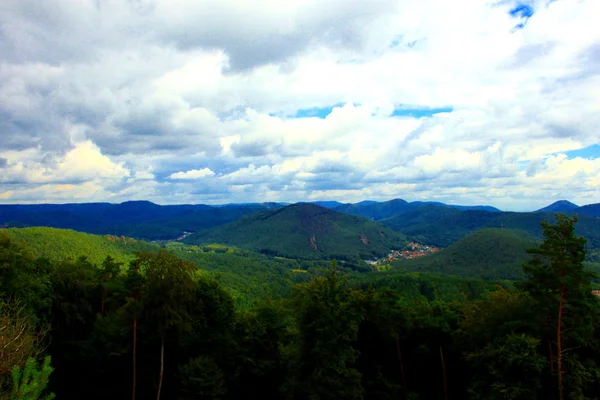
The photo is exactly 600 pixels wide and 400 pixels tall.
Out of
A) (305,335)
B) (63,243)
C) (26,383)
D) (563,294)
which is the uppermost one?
(563,294)

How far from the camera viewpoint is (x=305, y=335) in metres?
23.0

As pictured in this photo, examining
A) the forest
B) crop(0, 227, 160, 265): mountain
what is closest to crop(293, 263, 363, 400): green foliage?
the forest

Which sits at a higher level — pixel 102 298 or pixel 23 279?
pixel 23 279

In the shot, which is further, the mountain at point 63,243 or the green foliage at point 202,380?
the mountain at point 63,243

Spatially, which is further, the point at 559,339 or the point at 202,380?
the point at 202,380

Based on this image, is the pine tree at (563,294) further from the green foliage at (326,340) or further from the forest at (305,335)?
the green foliage at (326,340)

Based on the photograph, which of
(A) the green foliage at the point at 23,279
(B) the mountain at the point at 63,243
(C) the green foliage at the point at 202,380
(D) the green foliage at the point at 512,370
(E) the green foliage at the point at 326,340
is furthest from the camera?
(B) the mountain at the point at 63,243

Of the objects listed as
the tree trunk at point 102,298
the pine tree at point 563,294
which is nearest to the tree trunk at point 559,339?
the pine tree at point 563,294

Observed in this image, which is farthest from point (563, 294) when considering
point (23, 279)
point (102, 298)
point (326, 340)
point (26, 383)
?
point (23, 279)

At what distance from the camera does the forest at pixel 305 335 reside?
2028cm

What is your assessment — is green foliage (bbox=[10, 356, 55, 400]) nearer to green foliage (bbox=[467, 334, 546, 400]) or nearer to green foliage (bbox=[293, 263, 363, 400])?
green foliage (bbox=[293, 263, 363, 400])

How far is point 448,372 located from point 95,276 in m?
33.0

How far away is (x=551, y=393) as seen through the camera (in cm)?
2023

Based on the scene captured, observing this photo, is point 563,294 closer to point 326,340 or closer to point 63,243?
point 326,340
